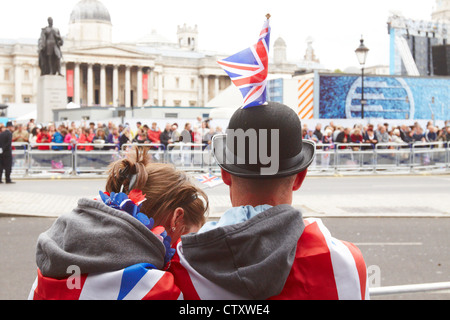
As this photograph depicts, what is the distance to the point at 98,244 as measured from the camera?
1.73 meters

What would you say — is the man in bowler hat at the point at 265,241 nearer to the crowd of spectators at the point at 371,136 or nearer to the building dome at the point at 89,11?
the crowd of spectators at the point at 371,136

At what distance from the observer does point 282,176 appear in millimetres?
1789

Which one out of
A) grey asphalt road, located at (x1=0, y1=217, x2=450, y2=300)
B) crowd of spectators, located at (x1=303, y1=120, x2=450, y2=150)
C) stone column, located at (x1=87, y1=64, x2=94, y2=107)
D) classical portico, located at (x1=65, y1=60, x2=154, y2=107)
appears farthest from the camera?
classical portico, located at (x1=65, y1=60, x2=154, y2=107)

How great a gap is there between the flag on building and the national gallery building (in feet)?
229

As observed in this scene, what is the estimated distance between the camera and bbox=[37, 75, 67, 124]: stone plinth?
32.8 meters

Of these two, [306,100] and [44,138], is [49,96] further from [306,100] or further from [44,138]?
[44,138]

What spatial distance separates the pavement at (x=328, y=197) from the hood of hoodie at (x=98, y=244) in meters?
8.13

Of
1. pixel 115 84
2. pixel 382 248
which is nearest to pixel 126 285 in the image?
pixel 382 248

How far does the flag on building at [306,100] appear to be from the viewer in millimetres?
28844

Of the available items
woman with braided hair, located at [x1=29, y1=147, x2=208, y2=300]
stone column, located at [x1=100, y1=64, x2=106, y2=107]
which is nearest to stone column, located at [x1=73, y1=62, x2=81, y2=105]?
stone column, located at [x1=100, y1=64, x2=106, y2=107]

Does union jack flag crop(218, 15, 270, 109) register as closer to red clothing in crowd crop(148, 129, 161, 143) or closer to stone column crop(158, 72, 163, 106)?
red clothing in crowd crop(148, 129, 161, 143)

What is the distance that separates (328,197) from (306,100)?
54.4 feet


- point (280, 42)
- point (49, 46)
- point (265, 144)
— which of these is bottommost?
point (265, 144)

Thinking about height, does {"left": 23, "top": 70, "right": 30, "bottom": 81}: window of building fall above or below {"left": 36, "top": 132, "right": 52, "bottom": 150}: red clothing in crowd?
above
